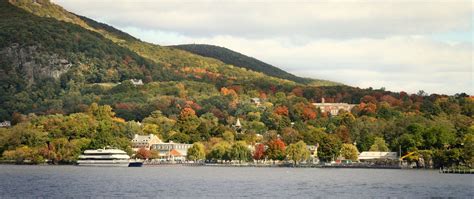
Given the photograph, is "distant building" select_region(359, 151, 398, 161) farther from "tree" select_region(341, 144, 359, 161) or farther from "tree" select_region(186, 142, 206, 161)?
"tree" select_region(186, 142, 206, 161)

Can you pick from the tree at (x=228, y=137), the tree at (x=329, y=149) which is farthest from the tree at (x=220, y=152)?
the tree at (x=329, y=149)

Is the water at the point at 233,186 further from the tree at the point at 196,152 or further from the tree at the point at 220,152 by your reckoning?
the tree at the point at 196,152

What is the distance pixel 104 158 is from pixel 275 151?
2969 cm

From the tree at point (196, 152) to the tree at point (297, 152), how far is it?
17529 mm

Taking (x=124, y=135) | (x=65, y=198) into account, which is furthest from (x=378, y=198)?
(x=124, y=135)

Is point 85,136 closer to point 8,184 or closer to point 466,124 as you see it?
point 466,124

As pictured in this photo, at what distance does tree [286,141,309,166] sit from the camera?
174 m

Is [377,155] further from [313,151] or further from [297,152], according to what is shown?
[313,151]

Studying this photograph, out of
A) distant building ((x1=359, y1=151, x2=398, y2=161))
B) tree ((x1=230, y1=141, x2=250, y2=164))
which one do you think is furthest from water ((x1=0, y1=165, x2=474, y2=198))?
tree ((x1=230, y1=141, x2=250, y2=164))

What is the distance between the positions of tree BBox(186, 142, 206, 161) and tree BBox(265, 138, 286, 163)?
12.4 m

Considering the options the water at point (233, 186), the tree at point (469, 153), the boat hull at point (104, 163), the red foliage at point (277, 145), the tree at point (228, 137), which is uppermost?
the tree at point (228, 137)

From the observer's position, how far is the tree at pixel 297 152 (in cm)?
17438

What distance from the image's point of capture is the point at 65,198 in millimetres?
82438

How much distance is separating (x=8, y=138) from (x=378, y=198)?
10087 centimetres
